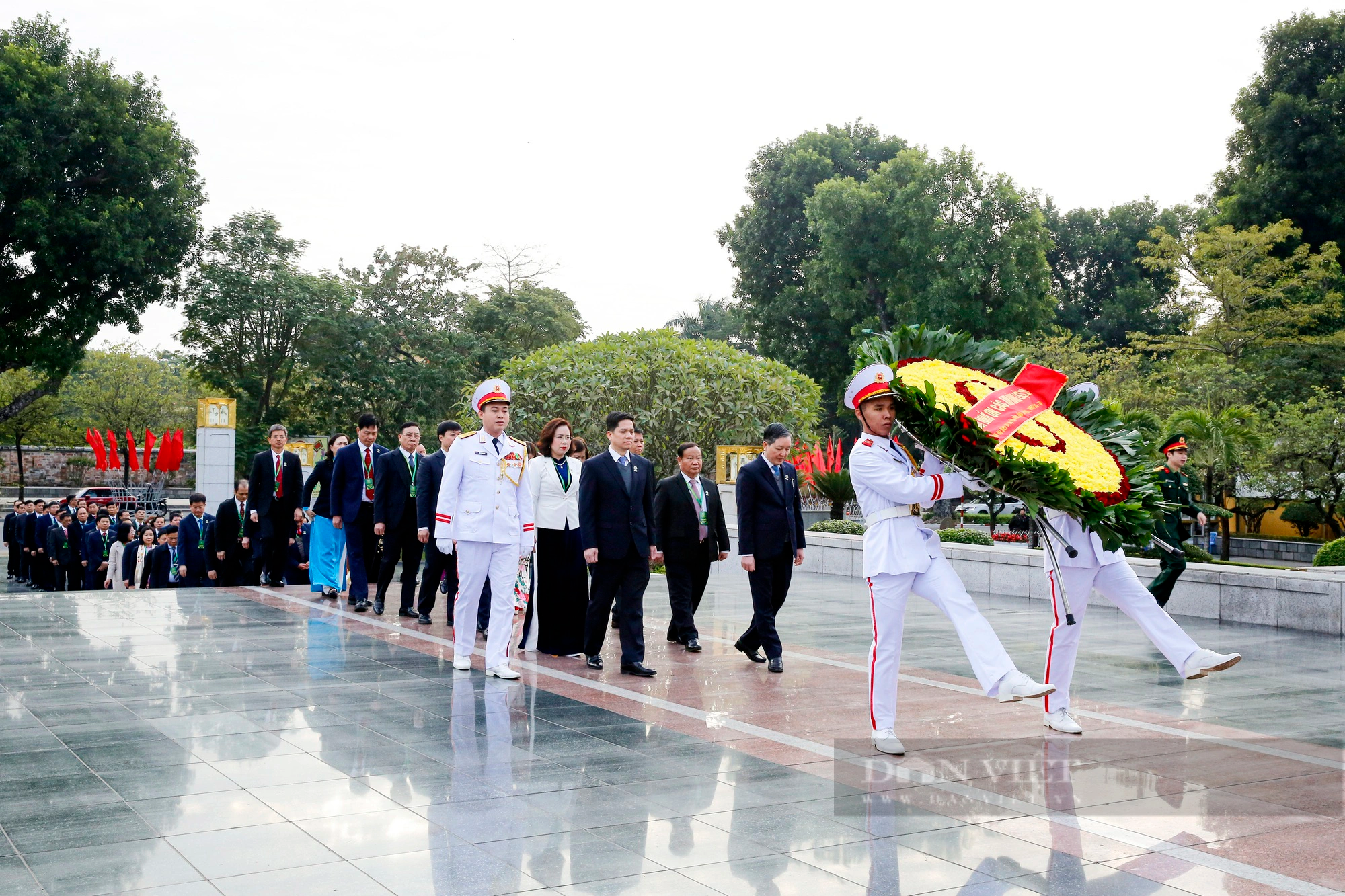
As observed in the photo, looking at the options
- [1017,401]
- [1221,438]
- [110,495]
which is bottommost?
[110,495]

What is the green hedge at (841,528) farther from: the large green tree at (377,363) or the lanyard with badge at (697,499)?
the large green tree at (377,363)

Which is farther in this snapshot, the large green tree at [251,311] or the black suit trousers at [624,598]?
the large green tree at [251,311]

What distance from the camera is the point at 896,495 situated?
5.52 m

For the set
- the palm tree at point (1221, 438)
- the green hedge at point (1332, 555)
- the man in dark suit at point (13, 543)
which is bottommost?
the man in dark suit at point (13, 543)

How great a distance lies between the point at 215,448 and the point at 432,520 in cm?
1655

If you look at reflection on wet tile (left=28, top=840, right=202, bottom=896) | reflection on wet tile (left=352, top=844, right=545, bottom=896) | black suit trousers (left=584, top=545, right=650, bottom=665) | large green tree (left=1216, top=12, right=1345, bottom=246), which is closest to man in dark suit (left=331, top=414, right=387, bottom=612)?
black suit trousers (left=584, top=545, right=650, bottom=665)

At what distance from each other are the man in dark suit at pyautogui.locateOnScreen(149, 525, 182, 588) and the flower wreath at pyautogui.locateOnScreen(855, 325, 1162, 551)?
11.0 m

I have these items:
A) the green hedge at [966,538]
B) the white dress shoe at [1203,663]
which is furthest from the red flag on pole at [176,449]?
the white dress shoe at [1203,663]

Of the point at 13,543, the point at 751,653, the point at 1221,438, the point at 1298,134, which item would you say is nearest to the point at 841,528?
the point at 1221,438

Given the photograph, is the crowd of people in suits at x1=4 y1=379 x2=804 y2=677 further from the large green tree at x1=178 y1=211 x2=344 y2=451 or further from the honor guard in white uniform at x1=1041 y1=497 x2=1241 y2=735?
the large green tree at x1=178 y1=211 x2=344 y2=451

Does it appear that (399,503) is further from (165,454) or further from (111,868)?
(165,454)

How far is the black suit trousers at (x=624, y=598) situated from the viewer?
313 inches

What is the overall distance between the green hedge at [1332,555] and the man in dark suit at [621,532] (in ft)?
25.4

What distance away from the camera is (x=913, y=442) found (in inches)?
225
